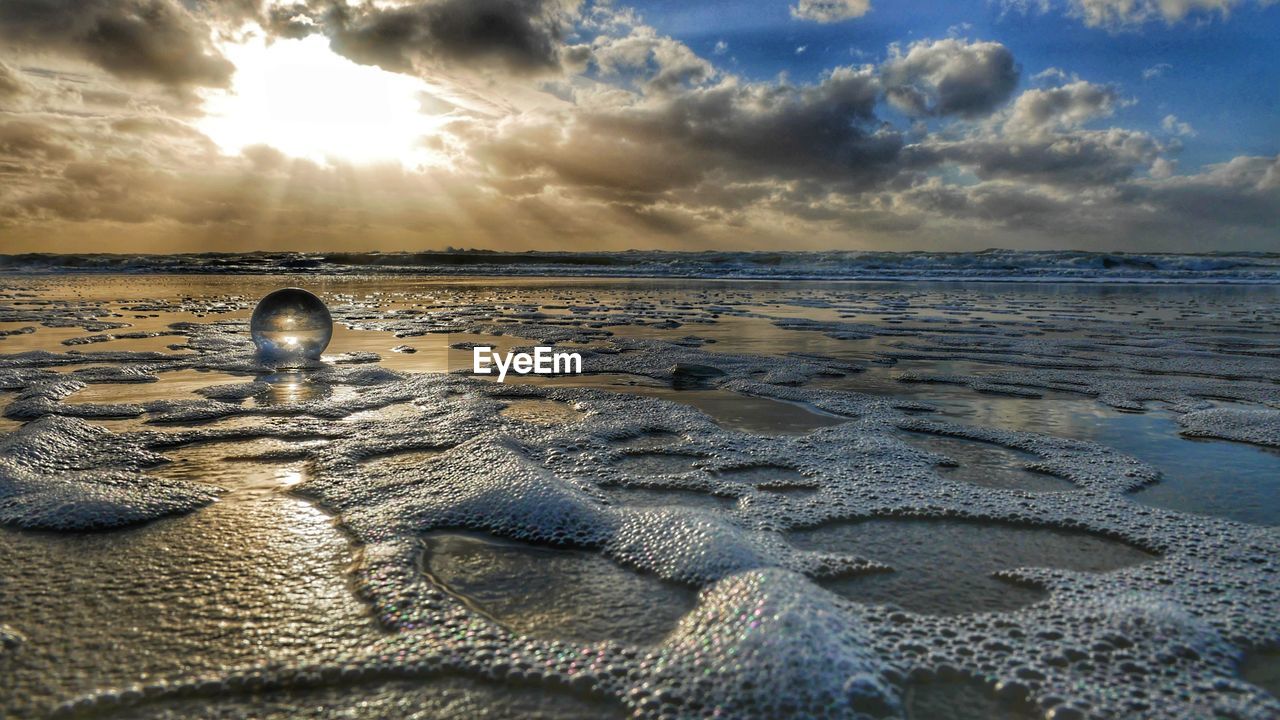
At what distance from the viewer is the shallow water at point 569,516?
138 cm

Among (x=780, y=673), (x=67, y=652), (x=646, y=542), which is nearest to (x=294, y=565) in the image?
(x=67, y=652)

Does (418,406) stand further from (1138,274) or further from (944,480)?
(1138,274)

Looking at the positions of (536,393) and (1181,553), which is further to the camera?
→ (536,393)

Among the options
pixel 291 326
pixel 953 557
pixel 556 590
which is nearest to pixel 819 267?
pixel 291 326

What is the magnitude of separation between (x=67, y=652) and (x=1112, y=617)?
2.35 metres

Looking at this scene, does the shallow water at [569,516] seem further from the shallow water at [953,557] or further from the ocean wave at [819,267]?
the ocean wave at [819,267]

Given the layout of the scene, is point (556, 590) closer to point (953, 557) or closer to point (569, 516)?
point (569, 516)

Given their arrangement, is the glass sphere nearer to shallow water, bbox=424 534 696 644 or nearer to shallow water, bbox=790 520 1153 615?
shallow water, bbox=424 534 696 644

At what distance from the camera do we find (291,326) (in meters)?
5.39

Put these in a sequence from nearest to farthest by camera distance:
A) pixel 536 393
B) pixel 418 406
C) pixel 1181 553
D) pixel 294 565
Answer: pixel 294 565 < pixel 1181 553 < pixel 418 406 < pixel 536 393

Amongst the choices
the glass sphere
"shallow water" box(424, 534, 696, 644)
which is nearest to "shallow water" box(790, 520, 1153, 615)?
"shallow water" box(424, 534, 696, 644)

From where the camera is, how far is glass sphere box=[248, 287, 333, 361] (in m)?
5.36

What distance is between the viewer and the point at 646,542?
2018 millimetres

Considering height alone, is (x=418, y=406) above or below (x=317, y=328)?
below
